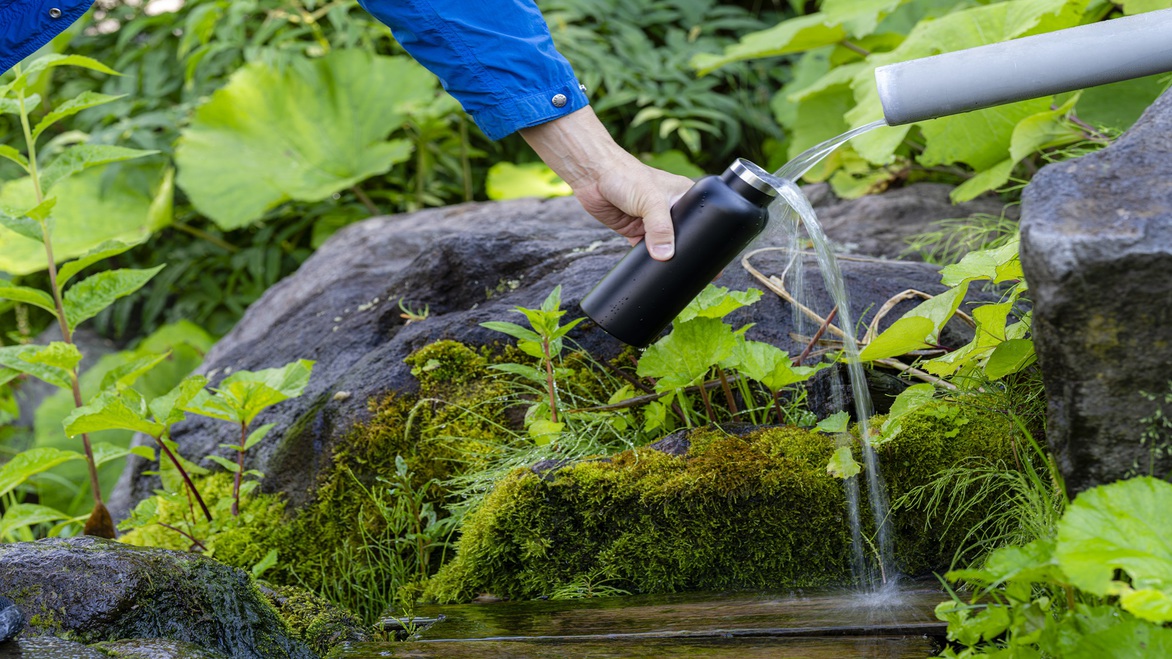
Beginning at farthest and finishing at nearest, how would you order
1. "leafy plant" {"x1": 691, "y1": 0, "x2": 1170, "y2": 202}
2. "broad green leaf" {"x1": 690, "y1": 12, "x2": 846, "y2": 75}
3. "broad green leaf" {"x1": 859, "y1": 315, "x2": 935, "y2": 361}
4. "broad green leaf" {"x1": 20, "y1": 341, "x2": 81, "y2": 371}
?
"broad green leaf" {"x1": 690, "y1": 12, "x2": 846, "y2": 75}
"leafy plant" {"x1": 691, "y1": 0, "x2": 1170, "y2": 202}
"broad green leaf" {"x1": 20, "y1": 341, "x2": 81, "y2": 371}
"broad green leaf" {"x1": 859, "y1": 315, "x2": 935, "y2": 361}

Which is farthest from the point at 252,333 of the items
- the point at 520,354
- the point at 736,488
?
the point at 736,488

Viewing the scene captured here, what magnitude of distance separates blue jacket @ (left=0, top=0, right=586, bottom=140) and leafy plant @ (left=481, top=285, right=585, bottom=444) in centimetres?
35

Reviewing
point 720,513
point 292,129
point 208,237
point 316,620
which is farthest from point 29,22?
point 208,237

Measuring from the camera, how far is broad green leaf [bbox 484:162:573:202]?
410 centimetres

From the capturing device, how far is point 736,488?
1574mm

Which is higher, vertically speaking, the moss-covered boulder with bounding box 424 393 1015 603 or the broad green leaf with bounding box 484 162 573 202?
the broad green leaf with bounding box 484 162 573 202

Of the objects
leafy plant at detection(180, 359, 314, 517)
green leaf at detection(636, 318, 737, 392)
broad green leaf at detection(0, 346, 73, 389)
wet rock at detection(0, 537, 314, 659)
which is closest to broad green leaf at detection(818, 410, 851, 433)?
green leaf at detection(636, 318, 737, 392)

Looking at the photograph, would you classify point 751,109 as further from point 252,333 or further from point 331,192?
point 252,333

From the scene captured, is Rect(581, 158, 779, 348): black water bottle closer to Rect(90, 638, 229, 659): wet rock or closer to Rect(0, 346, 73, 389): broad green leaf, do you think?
Rect(90, 638, 229, 659): wet rock

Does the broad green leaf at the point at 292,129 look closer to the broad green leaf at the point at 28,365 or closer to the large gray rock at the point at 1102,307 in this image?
the broad green leaf at the point at 28,365

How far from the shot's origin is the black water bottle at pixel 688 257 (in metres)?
1.64

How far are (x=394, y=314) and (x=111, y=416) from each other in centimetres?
80

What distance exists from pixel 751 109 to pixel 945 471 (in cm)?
315

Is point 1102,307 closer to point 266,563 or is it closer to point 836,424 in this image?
point 836,424
